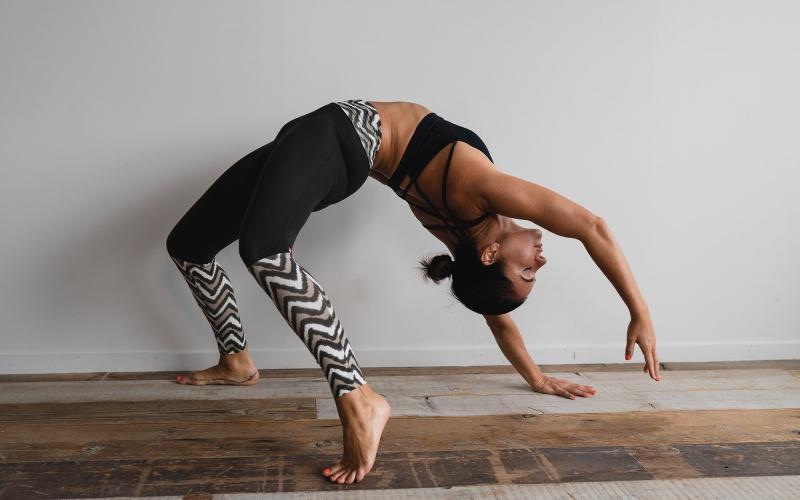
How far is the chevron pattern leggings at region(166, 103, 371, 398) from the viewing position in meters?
1.70

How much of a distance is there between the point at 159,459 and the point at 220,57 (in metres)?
1.34

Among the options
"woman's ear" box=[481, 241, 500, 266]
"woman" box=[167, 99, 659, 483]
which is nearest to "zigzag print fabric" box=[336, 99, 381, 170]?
"woman" box=[167, 99, 659, 483]

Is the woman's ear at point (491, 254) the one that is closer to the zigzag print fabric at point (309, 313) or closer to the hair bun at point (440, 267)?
the hair bun at point (440, 267)

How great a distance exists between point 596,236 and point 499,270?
0.35 meters

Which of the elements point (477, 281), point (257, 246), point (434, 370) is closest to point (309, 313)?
point (257, 246)

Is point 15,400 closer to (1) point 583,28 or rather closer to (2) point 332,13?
(2) point 332,13

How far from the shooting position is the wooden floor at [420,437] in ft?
5.36

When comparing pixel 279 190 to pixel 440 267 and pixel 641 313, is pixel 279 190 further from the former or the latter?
pixel 641 313

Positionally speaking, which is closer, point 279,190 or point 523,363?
point 279,190

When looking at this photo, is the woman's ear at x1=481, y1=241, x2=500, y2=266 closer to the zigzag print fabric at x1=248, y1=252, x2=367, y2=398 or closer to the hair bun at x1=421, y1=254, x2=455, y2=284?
the hair bun at x1=421, y1=254, x2=455, y2=284

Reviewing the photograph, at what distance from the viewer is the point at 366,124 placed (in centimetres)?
200

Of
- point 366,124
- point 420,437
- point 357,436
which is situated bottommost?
point 420,437

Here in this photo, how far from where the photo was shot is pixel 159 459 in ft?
5.72

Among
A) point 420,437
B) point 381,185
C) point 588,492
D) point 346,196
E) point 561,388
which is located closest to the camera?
point 588,492
